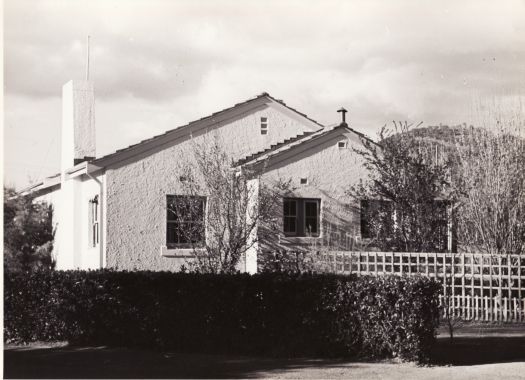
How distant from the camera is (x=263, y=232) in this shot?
71.1 ft

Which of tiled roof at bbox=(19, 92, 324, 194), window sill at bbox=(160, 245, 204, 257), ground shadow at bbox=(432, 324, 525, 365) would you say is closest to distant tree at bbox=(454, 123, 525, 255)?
ground shadow at bbox=(432, 324, 525, 365)

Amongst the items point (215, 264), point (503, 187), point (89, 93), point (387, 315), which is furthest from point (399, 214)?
point (89, 93)

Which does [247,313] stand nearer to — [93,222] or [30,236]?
[93,222]

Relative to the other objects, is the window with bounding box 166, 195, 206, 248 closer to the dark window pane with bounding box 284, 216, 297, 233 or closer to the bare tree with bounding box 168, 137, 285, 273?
the bare tree with bounding box 168, 137, 285, 273

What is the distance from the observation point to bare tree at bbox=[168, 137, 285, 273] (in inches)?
789

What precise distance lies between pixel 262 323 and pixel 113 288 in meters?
2.71

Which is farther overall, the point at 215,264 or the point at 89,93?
the point at 89,93

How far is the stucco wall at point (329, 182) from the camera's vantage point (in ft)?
73.8

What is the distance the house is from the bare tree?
42 cm

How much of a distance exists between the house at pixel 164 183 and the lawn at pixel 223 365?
791cm

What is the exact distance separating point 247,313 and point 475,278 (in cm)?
805

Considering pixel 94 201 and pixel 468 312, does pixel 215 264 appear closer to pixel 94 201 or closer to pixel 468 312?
pixel 94 201

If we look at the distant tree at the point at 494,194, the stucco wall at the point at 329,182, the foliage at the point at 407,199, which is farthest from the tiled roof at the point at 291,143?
the distant tree at the point at 494,194

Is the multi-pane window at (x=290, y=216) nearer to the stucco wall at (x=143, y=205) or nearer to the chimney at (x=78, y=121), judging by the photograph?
the stucco wall at (x=143, y=205)
